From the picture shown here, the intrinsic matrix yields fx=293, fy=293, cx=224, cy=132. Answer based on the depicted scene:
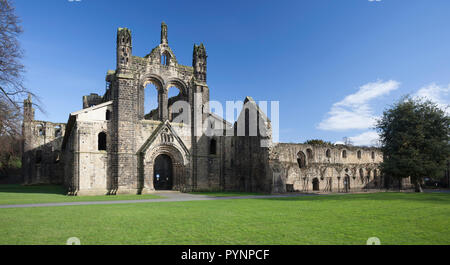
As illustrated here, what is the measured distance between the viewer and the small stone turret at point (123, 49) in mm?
24259

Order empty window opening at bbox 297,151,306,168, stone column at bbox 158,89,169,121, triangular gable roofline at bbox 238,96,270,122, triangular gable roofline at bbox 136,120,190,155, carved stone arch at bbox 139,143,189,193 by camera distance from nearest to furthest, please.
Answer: triangular gable roofline at bbox 136,120,190,155 < carved stone arch at bbox 139,143,189,193 < triangular gable roofline at bbox 238,96,270,122 < stone column at bbox 158,89,169,121 < empty window opening at bbox 297,151,306,168

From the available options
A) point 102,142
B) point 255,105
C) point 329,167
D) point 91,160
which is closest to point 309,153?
point 329,167

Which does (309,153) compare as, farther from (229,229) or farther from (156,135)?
(229,229)

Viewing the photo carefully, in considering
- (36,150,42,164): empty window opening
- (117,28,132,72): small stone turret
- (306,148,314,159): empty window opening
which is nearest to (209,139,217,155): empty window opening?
(117,28,132,72): small stone turret

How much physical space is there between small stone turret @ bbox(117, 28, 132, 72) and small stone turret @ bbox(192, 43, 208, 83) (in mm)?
6328

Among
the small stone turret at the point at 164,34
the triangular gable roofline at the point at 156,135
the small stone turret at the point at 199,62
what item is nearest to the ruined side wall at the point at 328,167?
the triangular gable roofline at the point at 156,135

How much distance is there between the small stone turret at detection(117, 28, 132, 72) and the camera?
24259 mm

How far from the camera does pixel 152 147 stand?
24469 millimetres

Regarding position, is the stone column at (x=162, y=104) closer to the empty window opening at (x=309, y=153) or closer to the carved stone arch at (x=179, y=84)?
the carved stone arch at (x=179, y=84)

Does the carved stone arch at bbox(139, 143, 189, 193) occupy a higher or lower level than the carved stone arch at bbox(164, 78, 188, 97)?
lower

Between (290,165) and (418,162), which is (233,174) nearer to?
(290,165)

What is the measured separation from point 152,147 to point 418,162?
901 inches

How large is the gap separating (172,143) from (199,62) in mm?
8586

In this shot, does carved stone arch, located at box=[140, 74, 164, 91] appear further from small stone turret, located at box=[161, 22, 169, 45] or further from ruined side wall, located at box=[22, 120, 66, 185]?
ruined side wall, located at box=[22, 120, 66, 185]
